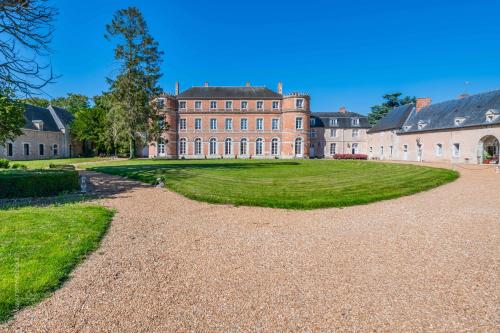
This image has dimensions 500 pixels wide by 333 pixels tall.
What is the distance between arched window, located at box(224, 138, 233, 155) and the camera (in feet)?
134

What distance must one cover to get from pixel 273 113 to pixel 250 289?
38.6 meters

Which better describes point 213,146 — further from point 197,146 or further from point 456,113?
point 456,113

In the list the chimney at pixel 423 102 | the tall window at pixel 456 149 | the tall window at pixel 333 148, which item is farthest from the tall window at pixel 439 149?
the tall window at pixel 333 148

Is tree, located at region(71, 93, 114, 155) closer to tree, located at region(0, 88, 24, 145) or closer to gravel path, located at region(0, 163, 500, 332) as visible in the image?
tree, located at region(0, 88, 24, 145)

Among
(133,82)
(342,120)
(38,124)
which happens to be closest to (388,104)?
(342,120)

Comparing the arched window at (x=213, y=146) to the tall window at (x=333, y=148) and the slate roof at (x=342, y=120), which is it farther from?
the tall window at (x=333, y=148)

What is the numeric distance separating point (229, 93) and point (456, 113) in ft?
93.1

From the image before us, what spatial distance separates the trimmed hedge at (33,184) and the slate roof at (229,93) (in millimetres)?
33190

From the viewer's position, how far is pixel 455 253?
418 centimetres

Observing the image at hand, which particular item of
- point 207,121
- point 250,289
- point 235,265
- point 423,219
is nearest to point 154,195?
point 235,265

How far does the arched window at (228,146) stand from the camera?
40969 millimetres

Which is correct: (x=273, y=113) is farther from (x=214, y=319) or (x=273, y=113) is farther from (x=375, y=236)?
(x=214, y=319)

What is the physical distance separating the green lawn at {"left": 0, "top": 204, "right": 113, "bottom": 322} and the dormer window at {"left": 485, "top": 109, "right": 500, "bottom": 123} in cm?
2811

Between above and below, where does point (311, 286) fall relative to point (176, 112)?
below
